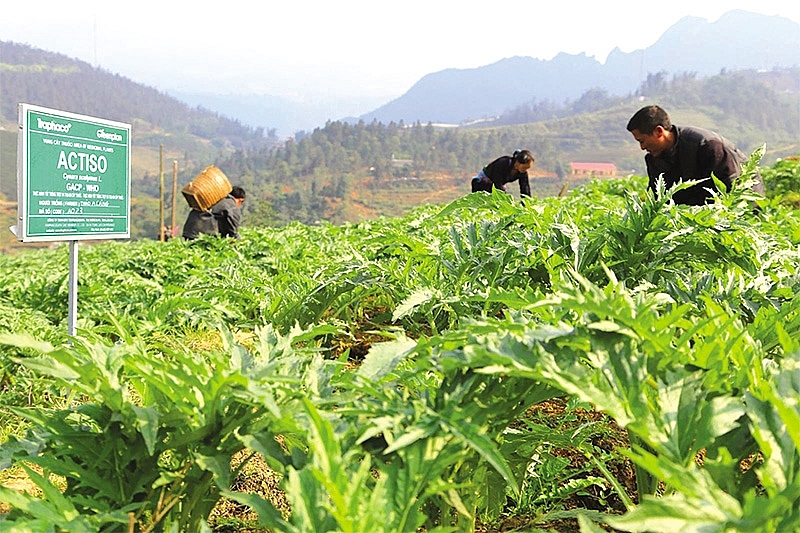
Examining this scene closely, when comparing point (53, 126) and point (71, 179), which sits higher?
point (53, 126)

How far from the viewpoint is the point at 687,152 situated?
5.49 meters

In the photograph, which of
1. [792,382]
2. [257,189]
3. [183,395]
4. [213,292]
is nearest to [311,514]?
[183,395]

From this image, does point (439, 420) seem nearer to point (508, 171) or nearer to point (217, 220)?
point (508, 171)

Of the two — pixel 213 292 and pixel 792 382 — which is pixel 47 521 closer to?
pixel 792 382

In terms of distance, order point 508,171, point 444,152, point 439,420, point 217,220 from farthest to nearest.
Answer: point 444,152
point 217,220
point 508,171
point 439,420

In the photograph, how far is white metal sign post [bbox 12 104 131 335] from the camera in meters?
3.92

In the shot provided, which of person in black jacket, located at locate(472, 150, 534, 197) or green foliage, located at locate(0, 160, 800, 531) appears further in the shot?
person in black jacket, located at locate(472, 150, 534, 197)

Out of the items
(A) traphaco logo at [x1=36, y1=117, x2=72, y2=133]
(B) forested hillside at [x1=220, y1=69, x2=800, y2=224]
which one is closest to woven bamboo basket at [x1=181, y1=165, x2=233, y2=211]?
(A) traphaco logo at [x1=36, y1=117, x2=72, y2=133]

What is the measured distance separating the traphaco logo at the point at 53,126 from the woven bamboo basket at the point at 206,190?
6.01 meters

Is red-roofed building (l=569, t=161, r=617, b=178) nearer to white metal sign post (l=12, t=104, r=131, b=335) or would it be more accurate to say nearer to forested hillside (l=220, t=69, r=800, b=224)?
forested hillside (l=220, t=69, r=800, b=224)

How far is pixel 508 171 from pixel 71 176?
272 inches

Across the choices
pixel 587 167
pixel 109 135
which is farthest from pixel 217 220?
pixel 587 167

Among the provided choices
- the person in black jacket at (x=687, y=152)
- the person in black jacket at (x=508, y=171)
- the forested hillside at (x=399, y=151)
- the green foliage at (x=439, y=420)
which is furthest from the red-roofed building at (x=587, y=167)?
the green foliage at (x=439, y=420)

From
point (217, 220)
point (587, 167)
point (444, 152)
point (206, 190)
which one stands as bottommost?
point (217, 220)
